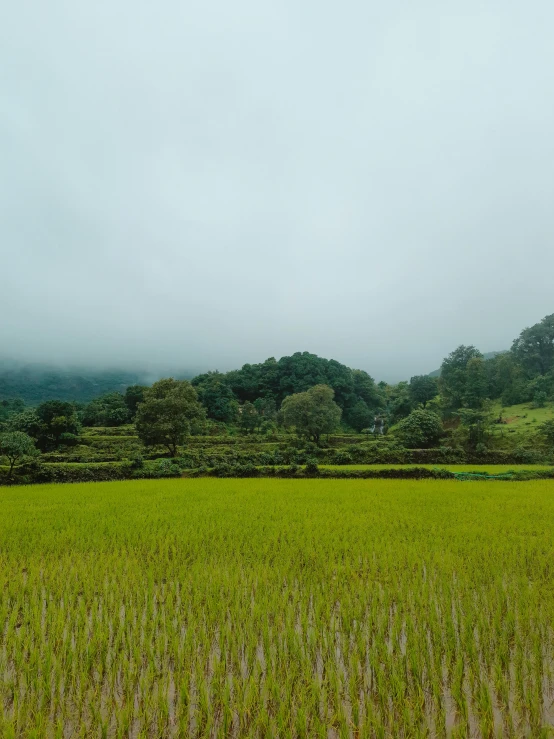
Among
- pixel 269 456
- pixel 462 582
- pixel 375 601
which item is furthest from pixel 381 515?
pixel 269 456

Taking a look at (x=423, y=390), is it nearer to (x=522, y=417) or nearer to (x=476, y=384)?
(x=476, y=384)

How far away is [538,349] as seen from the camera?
140 feet

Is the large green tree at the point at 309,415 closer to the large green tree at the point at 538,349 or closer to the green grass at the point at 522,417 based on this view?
the green grass at the point at 522,417

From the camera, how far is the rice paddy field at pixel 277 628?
9.15 ft

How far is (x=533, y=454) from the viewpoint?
66.5 feet

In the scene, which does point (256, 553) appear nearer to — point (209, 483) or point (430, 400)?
point (209, 483)

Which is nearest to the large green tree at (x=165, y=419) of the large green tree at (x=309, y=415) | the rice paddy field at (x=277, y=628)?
the large green tree at (x=309, y=415)

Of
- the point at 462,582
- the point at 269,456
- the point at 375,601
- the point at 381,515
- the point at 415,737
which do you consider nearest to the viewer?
the point at 415,737

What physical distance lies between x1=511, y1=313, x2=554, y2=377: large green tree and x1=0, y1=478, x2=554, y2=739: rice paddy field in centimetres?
4137

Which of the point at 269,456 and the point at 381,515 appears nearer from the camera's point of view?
the point at 381,515

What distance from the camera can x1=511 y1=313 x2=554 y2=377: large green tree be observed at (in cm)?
4176

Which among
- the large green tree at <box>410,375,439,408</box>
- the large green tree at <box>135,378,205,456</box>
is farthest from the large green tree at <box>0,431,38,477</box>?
the large green tree at <box>410,375,439,408</box>

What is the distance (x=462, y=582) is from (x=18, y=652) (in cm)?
516

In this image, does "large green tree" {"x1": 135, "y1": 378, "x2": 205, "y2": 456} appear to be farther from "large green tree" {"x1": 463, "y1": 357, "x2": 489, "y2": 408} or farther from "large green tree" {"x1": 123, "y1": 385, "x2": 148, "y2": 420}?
"large green tree" {"x1": 463, "y1": 357, "x2": 489, "y2": 408}
